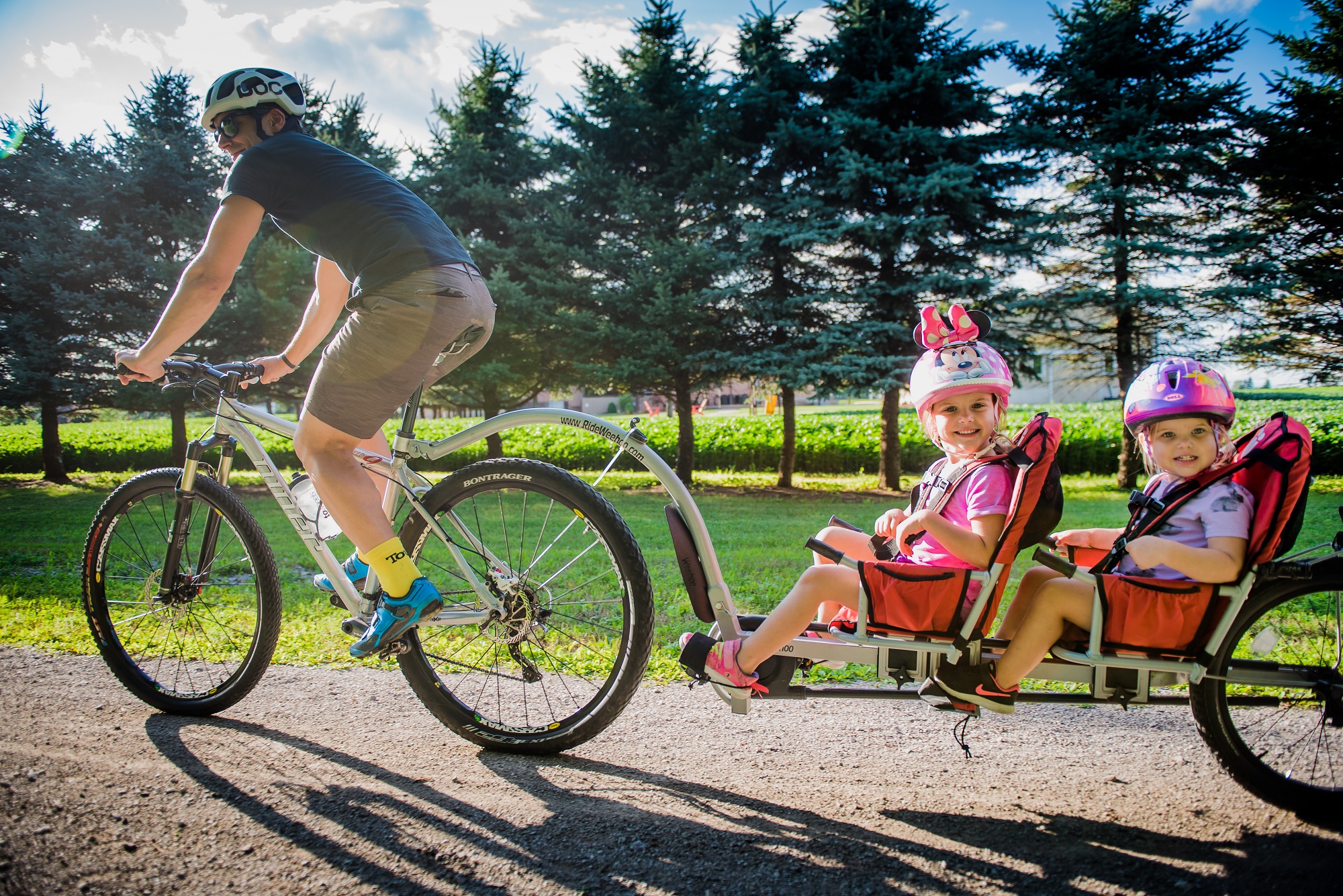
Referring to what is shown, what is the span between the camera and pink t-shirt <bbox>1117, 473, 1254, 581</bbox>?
220cm

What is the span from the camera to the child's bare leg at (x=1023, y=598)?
233 cm

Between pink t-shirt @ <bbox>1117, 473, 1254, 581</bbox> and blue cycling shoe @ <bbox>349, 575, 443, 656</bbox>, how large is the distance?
2.31 metres

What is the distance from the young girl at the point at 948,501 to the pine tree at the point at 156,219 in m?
13.3

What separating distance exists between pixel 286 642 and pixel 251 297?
10.5m

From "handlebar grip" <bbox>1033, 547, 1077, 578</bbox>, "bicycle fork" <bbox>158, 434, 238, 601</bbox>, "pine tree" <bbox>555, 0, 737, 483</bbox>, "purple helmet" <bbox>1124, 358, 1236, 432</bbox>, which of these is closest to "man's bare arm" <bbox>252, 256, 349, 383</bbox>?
"bicycle fork" <bbox>158, 434, 238, 601</bbox>

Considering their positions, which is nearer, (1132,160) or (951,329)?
(951,329)

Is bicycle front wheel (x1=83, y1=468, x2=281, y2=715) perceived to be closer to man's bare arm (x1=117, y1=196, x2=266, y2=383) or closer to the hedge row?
man's bare arm (x1=117, y1=196, x2=266, y2=383)

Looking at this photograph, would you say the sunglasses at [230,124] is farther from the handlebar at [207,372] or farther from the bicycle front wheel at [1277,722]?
the bicycle front wheel at [1277,722]

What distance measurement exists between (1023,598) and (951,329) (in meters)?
0.91

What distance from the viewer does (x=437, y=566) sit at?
321 cm

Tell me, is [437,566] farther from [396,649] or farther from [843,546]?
[843,546]

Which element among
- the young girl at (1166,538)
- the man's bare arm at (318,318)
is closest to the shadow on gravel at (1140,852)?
the young girl at (1166,538)

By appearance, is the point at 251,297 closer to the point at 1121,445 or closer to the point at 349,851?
the point at 349,851

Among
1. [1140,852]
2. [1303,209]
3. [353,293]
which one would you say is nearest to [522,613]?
[353,293]
